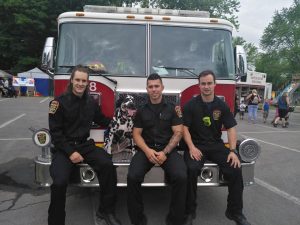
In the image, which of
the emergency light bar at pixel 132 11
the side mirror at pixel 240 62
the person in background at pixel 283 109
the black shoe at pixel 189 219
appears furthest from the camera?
the person in background at pixel 283 109

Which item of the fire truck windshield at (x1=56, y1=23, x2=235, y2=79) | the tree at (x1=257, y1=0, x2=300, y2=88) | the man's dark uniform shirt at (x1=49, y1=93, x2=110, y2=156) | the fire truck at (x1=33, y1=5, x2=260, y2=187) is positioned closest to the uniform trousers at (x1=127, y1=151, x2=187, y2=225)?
the man's dark uniform shirt at (x1=49, y1=93, x2=110, y2=156)

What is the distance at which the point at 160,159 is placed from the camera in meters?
4.19

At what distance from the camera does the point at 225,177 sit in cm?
438

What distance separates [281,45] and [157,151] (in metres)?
64.8

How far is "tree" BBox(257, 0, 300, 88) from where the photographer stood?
5994 cm

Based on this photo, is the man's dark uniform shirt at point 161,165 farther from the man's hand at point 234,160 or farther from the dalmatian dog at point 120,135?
the man's hand at point 234,160

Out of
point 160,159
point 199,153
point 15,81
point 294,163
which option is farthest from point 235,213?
point 15,81

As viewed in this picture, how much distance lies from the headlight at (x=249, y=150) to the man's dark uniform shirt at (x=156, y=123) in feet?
2.65

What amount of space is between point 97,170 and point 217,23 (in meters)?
2.65

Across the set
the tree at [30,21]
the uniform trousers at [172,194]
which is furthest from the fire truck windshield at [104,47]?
the tree at [30,21]

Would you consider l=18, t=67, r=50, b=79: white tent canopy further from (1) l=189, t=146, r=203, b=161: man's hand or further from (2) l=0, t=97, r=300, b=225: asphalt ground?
(1) l=189, t=146, r=203, b=161: man's hand

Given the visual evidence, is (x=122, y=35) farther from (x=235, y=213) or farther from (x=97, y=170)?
(x=235, y=213)

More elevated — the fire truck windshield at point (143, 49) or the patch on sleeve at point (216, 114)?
the fire truck windshield at point (143, 49)

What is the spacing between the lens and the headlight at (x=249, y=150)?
4.45 m
